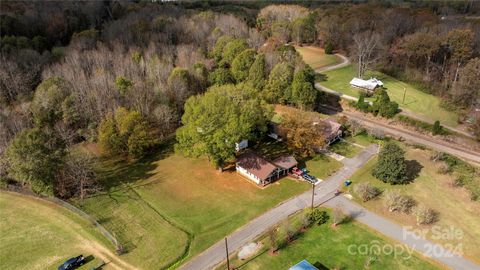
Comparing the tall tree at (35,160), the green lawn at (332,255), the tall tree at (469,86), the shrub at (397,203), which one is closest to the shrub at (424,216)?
the shrub at (397,203)

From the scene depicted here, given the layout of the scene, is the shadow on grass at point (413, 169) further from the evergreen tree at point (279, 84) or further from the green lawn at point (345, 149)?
the evergreen tree at point (279, 84)

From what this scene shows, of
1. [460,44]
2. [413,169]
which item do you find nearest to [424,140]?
[413,169]

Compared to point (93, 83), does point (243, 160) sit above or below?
below

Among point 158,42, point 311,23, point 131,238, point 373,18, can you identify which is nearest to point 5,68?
point 158,42

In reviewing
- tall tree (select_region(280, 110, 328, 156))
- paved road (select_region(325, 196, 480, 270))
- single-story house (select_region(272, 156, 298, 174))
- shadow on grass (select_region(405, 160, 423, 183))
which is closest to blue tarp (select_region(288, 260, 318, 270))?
paved road (select_region(325, 196, 480, 270))

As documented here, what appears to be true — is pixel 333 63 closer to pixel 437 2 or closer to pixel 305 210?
pixel 305 210

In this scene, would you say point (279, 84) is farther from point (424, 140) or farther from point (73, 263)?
point (73, 263)
